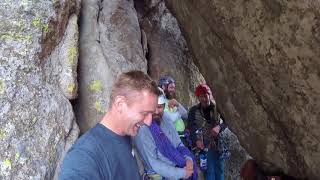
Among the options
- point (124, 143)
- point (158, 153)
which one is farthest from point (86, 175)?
point (158, 153)

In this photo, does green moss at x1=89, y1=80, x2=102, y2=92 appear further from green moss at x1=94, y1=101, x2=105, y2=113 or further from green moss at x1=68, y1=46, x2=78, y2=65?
green moss at x1=68, y1=46, x2=78, y2=65

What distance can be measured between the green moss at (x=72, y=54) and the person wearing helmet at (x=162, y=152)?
2253 millimetres

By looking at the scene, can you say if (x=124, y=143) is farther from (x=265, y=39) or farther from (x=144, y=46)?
(x=144, y=46)

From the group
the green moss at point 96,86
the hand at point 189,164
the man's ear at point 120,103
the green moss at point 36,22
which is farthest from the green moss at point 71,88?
the man's ear at point 120,103

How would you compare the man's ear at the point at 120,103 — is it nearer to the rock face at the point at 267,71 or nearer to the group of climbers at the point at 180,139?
the group of climbers at the point at 180,139

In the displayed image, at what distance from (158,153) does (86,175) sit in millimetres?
2806

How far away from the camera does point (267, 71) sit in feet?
→ 20.7

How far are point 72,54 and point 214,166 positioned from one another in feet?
11.5

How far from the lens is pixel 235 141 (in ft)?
35.2

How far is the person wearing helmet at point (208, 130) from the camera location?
8.03 metres

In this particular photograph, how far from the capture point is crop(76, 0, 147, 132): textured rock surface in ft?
24.0

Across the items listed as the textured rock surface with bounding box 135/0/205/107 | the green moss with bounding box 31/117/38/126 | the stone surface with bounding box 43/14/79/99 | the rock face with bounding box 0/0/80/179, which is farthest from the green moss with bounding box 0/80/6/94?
the textured rock surface with bounding box 135/0/205/107

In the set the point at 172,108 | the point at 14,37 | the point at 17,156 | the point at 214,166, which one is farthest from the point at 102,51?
the point at 17,156

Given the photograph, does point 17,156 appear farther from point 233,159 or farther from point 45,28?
point 233,159
